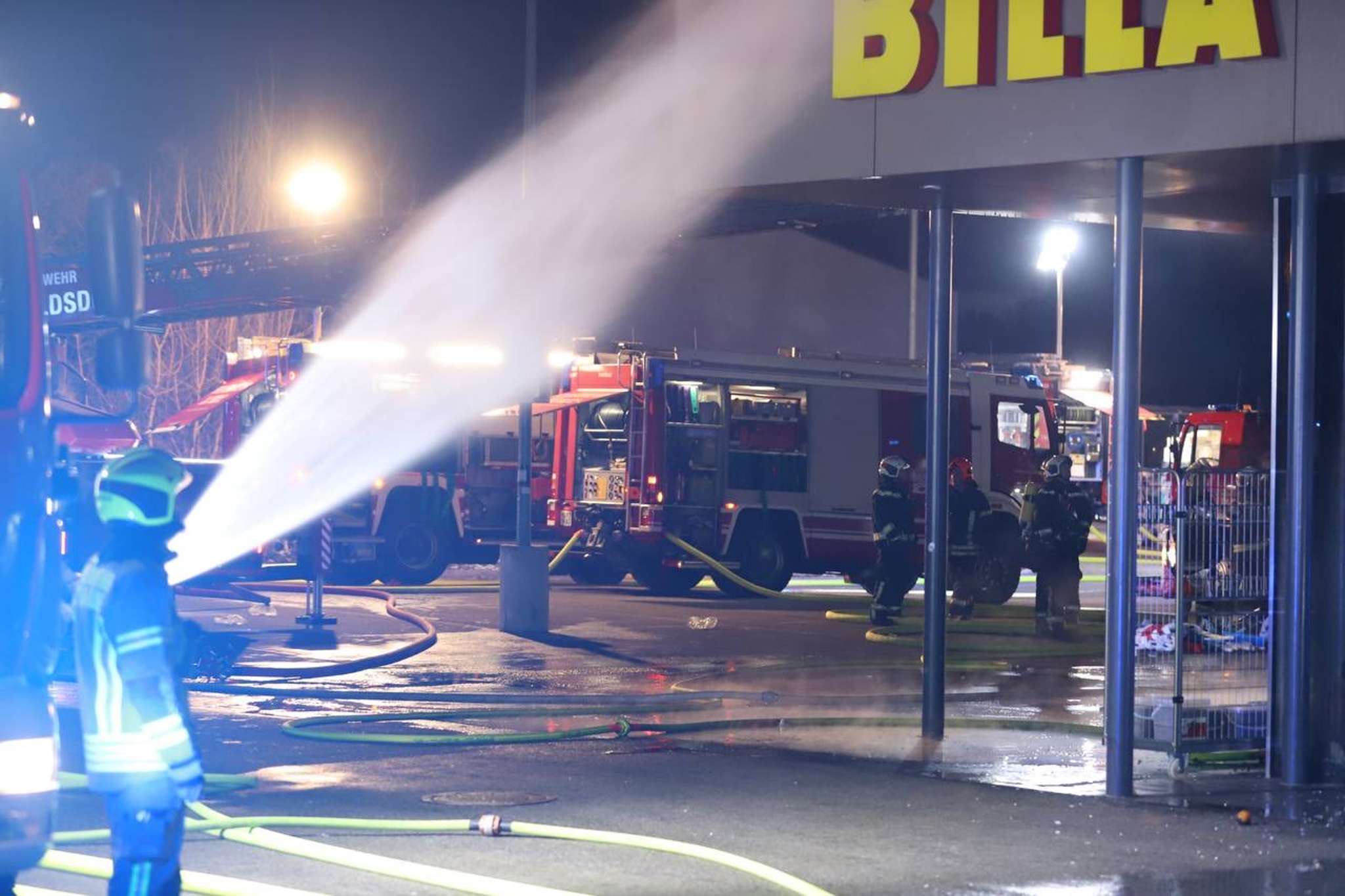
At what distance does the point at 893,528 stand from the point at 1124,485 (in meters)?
9.14

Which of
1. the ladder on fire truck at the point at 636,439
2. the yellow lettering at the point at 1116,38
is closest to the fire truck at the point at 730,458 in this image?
the ladder on fire truck at the point at 636,439

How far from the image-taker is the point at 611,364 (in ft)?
Result: 78.3

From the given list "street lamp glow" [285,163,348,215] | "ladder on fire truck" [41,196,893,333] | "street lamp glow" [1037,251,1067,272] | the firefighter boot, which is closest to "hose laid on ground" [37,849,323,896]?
the firefighter boot

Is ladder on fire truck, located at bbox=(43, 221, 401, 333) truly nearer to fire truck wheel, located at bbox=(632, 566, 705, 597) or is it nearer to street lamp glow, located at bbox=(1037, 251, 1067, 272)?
fire truck wheel, located at bbox=(632, 566, 705, 597)

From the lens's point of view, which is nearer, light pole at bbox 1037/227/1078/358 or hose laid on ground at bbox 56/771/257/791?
hose laid on ground at bbox 56/771/257/791

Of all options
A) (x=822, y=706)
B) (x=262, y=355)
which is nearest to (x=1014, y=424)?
(x=262, y=355)

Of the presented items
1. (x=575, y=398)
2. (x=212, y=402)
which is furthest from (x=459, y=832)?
(x=212, y=402)

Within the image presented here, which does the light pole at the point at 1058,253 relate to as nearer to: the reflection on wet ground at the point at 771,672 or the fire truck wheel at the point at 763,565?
the fire truck wheel at the point at 763,565

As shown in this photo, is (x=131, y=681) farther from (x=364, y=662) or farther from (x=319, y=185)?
(x=319, y=185)

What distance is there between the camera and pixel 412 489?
23.8m

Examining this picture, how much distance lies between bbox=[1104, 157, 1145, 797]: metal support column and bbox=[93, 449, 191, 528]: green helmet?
543 cm

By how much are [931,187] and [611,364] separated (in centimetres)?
1313

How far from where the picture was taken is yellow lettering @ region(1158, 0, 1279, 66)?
9.05m

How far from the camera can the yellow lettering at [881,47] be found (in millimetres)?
10172
